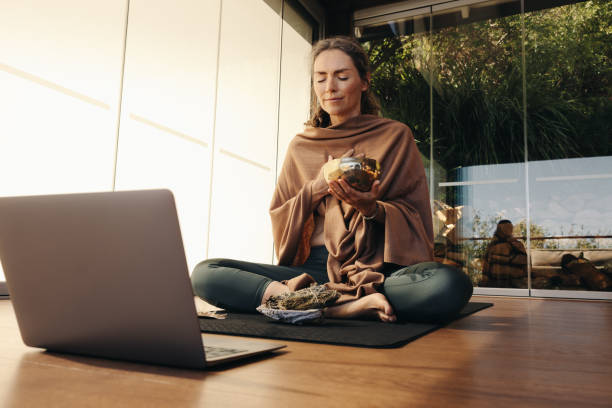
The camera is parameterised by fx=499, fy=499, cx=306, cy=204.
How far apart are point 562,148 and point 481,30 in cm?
124

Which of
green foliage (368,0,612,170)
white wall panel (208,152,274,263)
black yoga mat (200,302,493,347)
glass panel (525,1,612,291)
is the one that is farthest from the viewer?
green foliage (368,0,612,170)

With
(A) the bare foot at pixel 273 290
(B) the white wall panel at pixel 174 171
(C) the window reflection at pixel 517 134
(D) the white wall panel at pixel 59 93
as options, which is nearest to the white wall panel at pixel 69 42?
(D) the white wall panel at pixel 59 93

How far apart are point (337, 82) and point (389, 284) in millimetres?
883

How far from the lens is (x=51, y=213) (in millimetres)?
740

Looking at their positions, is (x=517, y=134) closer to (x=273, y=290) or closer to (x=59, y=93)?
(x=273, y=290)

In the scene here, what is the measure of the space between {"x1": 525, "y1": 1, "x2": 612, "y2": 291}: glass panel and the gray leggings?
102 inches

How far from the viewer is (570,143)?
12.7 ft

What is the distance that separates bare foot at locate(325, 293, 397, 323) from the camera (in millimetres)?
1479

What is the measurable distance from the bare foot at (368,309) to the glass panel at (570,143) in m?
2.82

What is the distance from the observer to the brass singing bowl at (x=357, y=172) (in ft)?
5.02

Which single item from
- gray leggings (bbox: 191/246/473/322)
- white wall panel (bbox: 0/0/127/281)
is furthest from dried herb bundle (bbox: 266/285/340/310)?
white wall panel (bbox: 0/0/127/281)

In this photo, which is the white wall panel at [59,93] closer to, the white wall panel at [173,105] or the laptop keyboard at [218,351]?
the white wall panel at [173,105]

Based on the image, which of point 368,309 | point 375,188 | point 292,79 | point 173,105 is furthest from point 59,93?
point 292,79

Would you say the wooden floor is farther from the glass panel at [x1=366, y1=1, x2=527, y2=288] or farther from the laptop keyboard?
the glass panel at [x1=366, y1=1, x2=527, y2=288]
